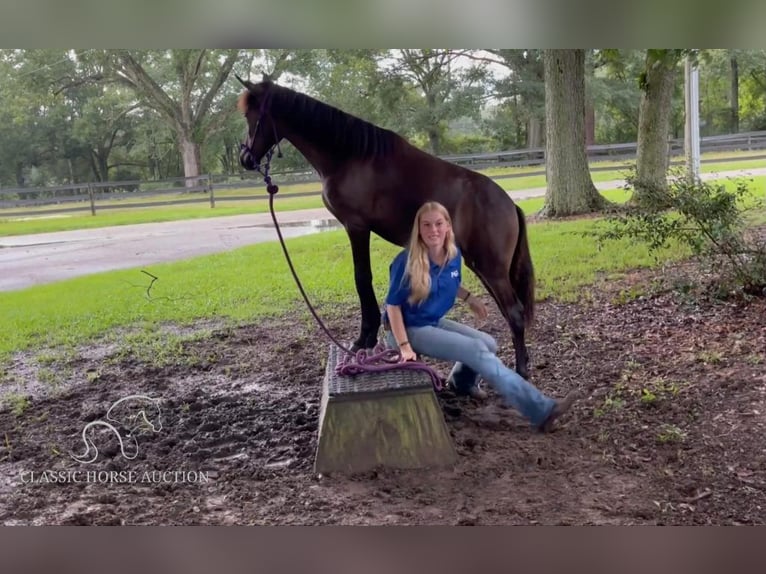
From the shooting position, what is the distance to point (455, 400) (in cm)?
246

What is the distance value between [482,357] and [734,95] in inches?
55.1

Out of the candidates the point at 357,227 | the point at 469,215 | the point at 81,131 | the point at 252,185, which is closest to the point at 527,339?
the point at 469,215

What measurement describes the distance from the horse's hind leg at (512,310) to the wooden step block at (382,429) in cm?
38

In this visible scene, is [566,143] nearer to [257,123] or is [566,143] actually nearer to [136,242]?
[257,123]

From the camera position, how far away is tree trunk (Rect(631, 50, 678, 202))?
2.41 m

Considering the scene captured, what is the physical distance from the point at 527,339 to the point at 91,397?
A: 165 centimetres

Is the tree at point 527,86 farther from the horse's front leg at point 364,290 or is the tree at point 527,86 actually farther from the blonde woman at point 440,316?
the horse's front leg at point 364,290

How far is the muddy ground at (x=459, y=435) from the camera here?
2229mm

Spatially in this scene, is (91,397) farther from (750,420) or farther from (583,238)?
(750,420)

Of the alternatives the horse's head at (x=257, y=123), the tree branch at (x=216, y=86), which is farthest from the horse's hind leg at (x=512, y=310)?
the tree branch at (x=216, y=86)

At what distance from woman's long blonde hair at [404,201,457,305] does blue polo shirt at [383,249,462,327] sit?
0.02m

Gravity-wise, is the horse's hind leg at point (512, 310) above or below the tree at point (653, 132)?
below

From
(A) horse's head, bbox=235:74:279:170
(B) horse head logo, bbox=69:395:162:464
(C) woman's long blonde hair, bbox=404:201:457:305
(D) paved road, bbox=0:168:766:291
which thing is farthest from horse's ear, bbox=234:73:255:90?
(B) horse head logo, bbox=69:395:162:464

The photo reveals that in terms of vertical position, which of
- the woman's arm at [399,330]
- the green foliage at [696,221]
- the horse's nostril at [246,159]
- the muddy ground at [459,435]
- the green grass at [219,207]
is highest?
the horse's nostril at [246,159]
